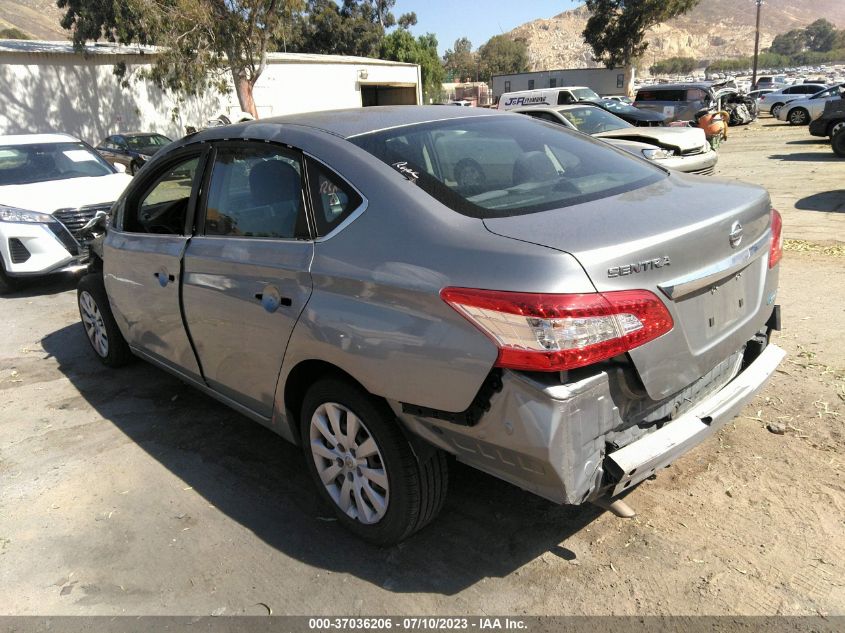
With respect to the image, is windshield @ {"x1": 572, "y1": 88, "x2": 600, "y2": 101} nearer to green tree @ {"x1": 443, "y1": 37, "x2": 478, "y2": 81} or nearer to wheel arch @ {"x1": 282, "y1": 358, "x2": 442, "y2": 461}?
wheel arch @ {"x1": 282, "y1": 358, "x2": 442, "y2": 461}

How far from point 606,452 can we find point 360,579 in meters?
1.18

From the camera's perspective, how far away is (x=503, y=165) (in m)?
3.07

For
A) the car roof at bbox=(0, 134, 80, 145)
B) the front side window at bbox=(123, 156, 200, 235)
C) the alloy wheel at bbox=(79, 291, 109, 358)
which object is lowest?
the alloy wheel at bbox=(79, 291, 109, 358)

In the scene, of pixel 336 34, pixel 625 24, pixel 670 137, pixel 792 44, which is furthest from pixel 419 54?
pixel 792 44

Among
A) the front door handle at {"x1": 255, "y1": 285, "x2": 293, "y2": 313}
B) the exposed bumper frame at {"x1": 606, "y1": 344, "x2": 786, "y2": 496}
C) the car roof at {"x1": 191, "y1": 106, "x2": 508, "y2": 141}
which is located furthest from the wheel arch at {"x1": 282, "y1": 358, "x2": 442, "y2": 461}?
the car roof at {"x1": 191, "y1": 106, "x2": 508, "y2": 141}

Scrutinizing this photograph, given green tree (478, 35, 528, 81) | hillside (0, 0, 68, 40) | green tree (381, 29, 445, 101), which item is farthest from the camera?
hillside (0, 0, 68, 40)

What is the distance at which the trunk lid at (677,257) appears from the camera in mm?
2242

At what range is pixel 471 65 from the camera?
11731cm

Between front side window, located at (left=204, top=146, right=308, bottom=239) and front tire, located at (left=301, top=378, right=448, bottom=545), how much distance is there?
2.60 ft

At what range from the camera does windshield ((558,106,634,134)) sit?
11508 millimetres

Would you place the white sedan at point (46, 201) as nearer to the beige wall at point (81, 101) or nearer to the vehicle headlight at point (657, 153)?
the vehicle headlight at point (657, 153)

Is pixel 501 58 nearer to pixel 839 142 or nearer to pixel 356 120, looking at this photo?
pixel 839 142

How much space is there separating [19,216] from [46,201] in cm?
38

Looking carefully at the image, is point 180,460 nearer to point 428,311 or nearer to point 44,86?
point 428,311
